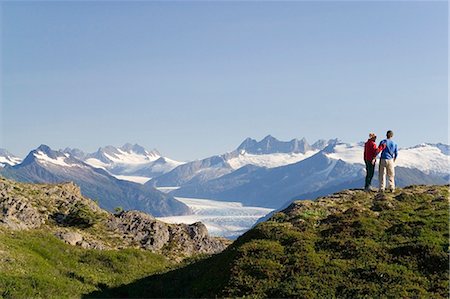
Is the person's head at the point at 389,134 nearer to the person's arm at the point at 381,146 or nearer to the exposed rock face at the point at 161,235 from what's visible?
the person's arm at the point at 381,146

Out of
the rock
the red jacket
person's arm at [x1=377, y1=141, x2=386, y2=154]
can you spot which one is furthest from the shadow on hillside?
the red jacket

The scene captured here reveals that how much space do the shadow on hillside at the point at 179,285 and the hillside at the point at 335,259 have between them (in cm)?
7

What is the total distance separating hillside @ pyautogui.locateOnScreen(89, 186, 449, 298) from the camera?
867 inches

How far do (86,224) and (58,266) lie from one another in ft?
51.9

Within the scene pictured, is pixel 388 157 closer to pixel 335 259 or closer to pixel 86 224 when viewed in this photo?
pixel 335 259

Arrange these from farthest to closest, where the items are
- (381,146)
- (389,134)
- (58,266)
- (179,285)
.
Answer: (381,146) → (389,134) → (58,266) → (179,285)

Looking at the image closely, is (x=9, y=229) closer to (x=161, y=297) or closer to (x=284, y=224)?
(x=161, y=297)

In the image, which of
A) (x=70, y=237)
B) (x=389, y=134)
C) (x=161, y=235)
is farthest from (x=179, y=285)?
(x=161, y=235)

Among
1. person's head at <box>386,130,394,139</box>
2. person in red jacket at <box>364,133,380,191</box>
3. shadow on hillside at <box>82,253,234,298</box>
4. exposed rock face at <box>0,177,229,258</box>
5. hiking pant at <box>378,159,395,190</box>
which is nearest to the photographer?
shadow on hillside at <box>82,253,234,298</box>

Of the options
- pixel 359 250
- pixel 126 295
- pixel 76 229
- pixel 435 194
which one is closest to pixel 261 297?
pixel 359 250

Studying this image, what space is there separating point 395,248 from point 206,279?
10742mm

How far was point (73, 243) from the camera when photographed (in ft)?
137

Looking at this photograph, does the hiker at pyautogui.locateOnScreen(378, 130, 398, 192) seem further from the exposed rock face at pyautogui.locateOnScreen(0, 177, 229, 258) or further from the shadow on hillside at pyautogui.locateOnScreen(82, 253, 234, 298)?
the exposed rock face at pyautogui.locateOnScreen(0, 177, 229, 258)

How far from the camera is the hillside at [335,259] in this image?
72.3ft
